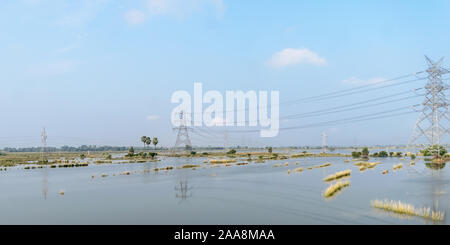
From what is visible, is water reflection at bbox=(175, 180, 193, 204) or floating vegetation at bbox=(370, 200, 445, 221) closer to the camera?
floating vegetation at bbox=(370, 200, 445, 221)

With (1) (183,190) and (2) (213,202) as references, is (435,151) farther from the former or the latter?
(2) (213,202)

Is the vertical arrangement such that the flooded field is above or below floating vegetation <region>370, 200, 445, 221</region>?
below

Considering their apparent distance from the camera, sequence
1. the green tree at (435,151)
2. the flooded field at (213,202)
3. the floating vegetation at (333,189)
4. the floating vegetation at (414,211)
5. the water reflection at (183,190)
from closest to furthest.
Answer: the floating vegetation at (414,211) < the flooded field at (213,202) < the floating vegetation at (333,189) < the water reflection at (183,190) < the green tree at (435,151)

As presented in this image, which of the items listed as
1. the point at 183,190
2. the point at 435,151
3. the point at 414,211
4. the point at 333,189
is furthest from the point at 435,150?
the point at 183,190

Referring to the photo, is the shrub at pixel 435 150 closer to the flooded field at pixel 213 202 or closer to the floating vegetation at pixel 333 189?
the flooded field at pixel 213 202

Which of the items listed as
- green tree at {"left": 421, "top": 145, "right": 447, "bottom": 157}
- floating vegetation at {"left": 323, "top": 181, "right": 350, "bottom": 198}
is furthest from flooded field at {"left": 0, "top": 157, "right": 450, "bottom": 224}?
green tree at {"left": 421, "top": 145, "right": 447, "bottom": 157}

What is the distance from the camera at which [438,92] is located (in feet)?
196

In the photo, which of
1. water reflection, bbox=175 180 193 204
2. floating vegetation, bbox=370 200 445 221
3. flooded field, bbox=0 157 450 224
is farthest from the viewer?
water reflection, bbox=175 180 193 204

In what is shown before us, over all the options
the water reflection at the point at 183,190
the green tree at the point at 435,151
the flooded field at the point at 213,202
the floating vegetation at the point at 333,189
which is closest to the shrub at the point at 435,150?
the green tree at the point at 435,151

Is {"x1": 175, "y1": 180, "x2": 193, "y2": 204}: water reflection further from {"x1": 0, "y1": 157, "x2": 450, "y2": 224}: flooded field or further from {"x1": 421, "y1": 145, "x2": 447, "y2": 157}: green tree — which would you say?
{"x1": 421, "y1": 145, "x2": 447, "y2": 157}: green tree
